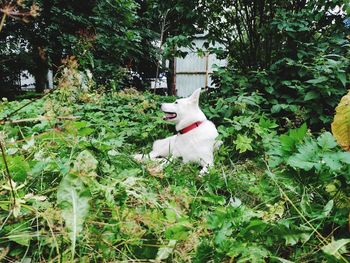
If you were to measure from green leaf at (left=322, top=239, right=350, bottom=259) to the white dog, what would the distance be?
69.7 inches

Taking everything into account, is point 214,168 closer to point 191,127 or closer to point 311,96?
point 191,127

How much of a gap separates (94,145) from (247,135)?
177 centimetres

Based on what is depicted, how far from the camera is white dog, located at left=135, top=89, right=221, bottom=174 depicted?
288 cm

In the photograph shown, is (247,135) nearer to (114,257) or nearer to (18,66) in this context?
(114,257)

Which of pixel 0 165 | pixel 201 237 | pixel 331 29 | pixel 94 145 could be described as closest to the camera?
pixel 201 237

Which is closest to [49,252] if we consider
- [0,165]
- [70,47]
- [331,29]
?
[0,165]

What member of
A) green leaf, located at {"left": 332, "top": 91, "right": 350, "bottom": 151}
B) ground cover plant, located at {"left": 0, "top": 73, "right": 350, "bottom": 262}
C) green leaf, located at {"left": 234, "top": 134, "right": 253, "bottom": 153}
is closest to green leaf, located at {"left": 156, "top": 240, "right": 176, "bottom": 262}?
ground cover plant, located at {"left": 0, "top": 73, "right": 350, "bottom": 262}

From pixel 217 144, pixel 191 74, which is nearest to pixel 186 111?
pixel 217 144

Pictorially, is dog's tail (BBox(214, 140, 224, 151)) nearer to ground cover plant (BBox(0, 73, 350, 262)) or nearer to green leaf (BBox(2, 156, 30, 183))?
ground cover plant (BBox(0, 73, 350, 262))

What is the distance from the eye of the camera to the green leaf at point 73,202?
0.94 meters

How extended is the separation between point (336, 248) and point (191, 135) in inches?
78.1

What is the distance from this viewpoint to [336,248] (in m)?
1.02

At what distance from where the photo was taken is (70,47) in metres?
7.65

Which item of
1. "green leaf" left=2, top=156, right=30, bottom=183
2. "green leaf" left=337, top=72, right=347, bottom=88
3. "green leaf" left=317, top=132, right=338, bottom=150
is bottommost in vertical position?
"green leaf" left=2, top=156, right=30, bottom=183
